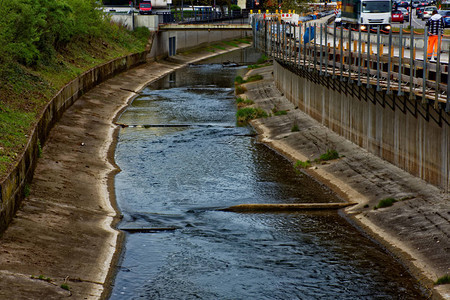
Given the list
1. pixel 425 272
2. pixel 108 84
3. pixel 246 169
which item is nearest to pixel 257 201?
pixel 246 169

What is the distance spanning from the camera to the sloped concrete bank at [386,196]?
25.6 m

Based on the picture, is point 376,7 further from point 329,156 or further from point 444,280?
point 444,280

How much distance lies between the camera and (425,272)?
80.9ft

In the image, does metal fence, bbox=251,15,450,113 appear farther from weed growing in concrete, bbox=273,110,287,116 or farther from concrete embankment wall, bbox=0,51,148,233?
concrete embankment wall, bbox=0,51,148,233

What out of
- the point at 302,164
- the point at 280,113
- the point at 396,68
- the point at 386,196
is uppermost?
the point at 396,68

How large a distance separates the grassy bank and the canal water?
5.81 meters

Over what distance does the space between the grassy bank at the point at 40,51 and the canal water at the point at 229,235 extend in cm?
581

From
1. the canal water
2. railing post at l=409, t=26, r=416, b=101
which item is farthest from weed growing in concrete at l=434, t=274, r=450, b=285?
railing post at l=409, t=26, r=416, b=101

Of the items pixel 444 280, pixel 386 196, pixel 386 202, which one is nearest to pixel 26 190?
pixel 386 202

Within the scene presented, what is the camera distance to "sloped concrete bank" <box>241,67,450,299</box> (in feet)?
84.1

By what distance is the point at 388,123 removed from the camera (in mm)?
36312

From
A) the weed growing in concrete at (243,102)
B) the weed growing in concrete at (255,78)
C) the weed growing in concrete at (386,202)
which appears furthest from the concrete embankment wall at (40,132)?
the weed growing in concrete at (386,202)

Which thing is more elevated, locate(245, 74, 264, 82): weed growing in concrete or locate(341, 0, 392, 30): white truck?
locate(341, 0, 392, 30): white truck

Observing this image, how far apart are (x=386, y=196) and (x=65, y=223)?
43.8 feet
